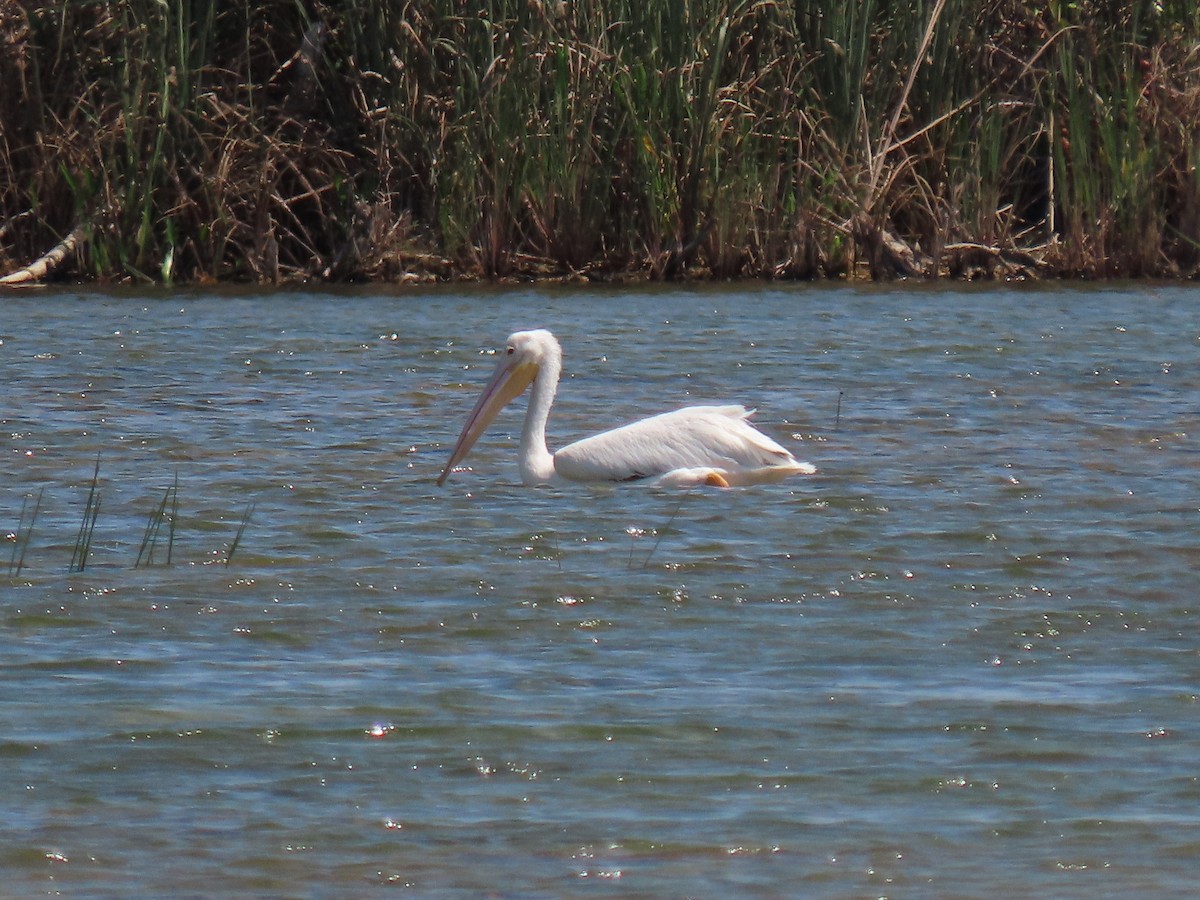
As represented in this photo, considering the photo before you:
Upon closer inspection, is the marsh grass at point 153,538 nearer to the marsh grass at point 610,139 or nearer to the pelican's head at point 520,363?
the pelican's head at point 520,363

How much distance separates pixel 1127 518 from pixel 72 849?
3781mm

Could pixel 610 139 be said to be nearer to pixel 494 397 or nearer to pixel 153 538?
pixel 494 397

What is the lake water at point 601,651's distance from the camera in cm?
352

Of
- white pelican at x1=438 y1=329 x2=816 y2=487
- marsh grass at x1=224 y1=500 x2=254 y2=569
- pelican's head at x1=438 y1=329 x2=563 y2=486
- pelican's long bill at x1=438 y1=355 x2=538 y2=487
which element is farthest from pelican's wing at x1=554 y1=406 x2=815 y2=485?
marsh grass at x1=224 y1=500 x2=254 y2=569

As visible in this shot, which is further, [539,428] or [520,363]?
[520,363]

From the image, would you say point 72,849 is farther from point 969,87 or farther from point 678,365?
point 969,87

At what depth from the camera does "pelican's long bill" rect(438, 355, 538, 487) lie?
25.3 feet

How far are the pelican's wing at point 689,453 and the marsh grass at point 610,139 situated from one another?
21.6 ft

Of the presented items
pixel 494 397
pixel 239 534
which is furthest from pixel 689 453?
pixel 239 534

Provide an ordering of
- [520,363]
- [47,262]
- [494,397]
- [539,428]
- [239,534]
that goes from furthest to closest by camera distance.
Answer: [47,262] → [520,363] → [494,397] → [539,428] → [239,534]

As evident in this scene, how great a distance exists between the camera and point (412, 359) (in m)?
11.0

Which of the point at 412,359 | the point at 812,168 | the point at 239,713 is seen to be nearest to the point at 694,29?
the point at 812,168

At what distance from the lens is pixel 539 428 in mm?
7785

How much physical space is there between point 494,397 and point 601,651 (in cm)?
325
